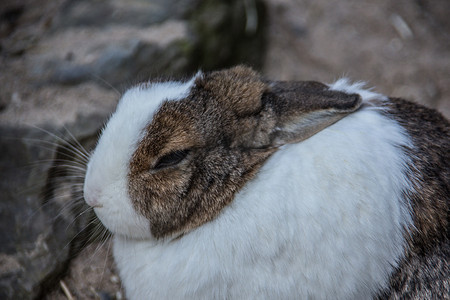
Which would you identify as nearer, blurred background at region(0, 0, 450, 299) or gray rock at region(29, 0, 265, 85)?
blurred background at region(0, 0, 450, 299)

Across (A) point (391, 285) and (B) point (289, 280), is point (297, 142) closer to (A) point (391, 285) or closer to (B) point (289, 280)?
(B) point (289, 280)

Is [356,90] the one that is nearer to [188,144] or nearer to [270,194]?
[270,194]

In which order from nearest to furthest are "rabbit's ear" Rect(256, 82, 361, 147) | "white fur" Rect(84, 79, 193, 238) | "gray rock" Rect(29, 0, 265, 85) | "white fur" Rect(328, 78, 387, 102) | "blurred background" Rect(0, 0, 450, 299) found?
1. "white fur" Rect(84, 79, 193, 238)
2. "rabbit's ear" Rect(256, 82, 361, 147)
3. "white fur" Rect(328, 78, 387, 102)
4. "blurred background" Rect(0, 0, 450, 299)
5. "gray rock" Rect(29, 0, 265, 85)

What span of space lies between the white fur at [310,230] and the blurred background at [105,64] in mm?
1144

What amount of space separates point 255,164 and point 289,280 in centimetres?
75

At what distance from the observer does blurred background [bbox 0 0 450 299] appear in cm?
369

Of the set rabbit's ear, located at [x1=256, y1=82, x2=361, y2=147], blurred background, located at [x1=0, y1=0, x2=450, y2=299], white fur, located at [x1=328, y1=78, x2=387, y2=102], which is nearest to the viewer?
rabbit's ear, located at [x1=256, y1=82, x2=361, y2=147]

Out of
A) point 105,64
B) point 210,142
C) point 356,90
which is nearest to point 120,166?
point 210,142

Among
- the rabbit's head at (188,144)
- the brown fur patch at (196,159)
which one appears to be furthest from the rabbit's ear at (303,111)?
the brown fur patch at (196,159)

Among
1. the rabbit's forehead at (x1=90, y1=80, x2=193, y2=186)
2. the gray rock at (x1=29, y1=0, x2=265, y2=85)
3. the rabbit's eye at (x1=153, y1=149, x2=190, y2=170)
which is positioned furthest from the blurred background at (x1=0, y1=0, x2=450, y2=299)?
the rabbit's eye at (x1=153, y1=149, x2=190, y2=170)

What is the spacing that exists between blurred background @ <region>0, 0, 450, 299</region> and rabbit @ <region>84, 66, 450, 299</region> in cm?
92

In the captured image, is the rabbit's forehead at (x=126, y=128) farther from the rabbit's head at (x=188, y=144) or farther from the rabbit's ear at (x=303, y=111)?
the rabbit's ear at (x=303, y=111)

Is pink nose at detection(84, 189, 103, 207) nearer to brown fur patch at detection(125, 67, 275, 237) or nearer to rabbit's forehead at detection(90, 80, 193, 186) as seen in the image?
rabbit's forehead at detection(90, 80, 193, 186)

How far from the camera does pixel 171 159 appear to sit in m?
2.77
